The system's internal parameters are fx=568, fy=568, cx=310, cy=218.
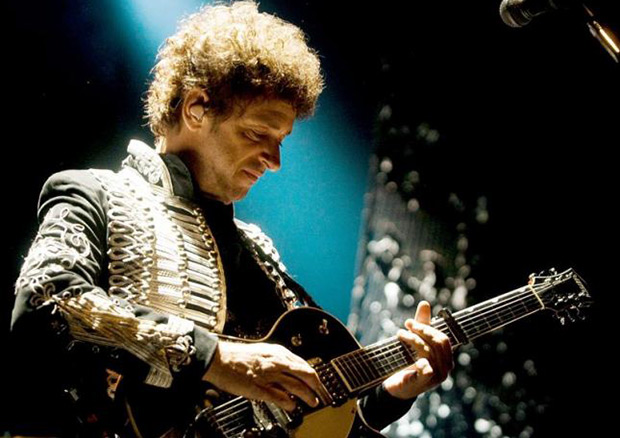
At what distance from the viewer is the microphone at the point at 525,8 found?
1.46 metres

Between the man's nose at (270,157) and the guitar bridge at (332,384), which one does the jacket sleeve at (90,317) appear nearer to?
the guitar bridge at (332,384)

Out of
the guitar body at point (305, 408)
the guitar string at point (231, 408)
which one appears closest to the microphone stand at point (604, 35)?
the guitar body at point (305, 408)

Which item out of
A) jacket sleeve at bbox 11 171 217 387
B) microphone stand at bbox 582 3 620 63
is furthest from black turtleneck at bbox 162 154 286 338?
microphone stand at bbox 582 3 620 63

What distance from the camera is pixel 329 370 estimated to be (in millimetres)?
1477

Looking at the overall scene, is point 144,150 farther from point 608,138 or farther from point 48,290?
point 608,138

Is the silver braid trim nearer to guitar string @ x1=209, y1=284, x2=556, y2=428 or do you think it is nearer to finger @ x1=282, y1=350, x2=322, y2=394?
guitar string @ x1=209, y1=284, x2=556, y2=428

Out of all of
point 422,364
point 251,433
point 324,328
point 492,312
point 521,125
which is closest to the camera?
point 251,433

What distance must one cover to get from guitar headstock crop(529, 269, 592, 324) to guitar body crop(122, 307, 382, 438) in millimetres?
848

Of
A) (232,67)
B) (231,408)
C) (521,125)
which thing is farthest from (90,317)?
(521,125)

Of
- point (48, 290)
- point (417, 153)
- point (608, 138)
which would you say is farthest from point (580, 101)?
point (48, 290)

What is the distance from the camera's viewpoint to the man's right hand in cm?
113

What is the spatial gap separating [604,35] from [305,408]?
1.15m

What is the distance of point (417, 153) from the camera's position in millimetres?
3014

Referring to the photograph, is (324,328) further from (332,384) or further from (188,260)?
(188,260)
